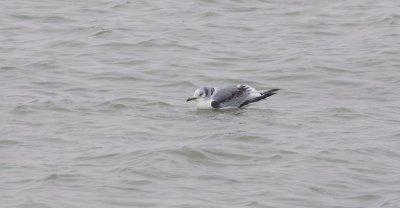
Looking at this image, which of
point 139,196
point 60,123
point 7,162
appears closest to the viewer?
point 139,196

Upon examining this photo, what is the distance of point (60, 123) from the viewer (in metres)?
11.7

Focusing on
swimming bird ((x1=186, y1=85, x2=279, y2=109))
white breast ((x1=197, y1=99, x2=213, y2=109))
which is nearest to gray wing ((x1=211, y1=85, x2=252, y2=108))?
swimming bird ((x1=186, y1=85, x2=279, y2=109))

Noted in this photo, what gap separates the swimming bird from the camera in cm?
1249

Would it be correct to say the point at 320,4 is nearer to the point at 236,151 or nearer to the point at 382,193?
the point at 236,151

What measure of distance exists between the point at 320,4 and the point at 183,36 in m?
3.22

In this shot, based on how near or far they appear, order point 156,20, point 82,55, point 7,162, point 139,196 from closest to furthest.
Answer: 1. point 139,196
2. point 7,162
3. point 82,55
4. point 156,20

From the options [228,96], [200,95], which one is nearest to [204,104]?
[200,95]

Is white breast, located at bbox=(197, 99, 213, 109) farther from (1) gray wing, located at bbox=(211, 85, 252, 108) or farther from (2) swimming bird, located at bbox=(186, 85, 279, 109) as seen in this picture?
(1) gray wing, located at bbox=(211, 85, 252, 108)

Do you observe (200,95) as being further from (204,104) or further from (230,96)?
(230,96)

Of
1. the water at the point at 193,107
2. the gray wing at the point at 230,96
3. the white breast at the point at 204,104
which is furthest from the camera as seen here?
the gray wing at the point at 230,96

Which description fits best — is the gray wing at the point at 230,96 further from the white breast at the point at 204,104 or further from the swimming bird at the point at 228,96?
the white breast at the point at 204,104

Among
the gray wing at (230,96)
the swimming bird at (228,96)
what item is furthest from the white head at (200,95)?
the gray wing at (230,96)

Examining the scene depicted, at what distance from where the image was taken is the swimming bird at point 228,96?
12492mm

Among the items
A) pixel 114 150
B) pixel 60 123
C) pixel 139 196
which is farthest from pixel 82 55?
pixel 139 196
